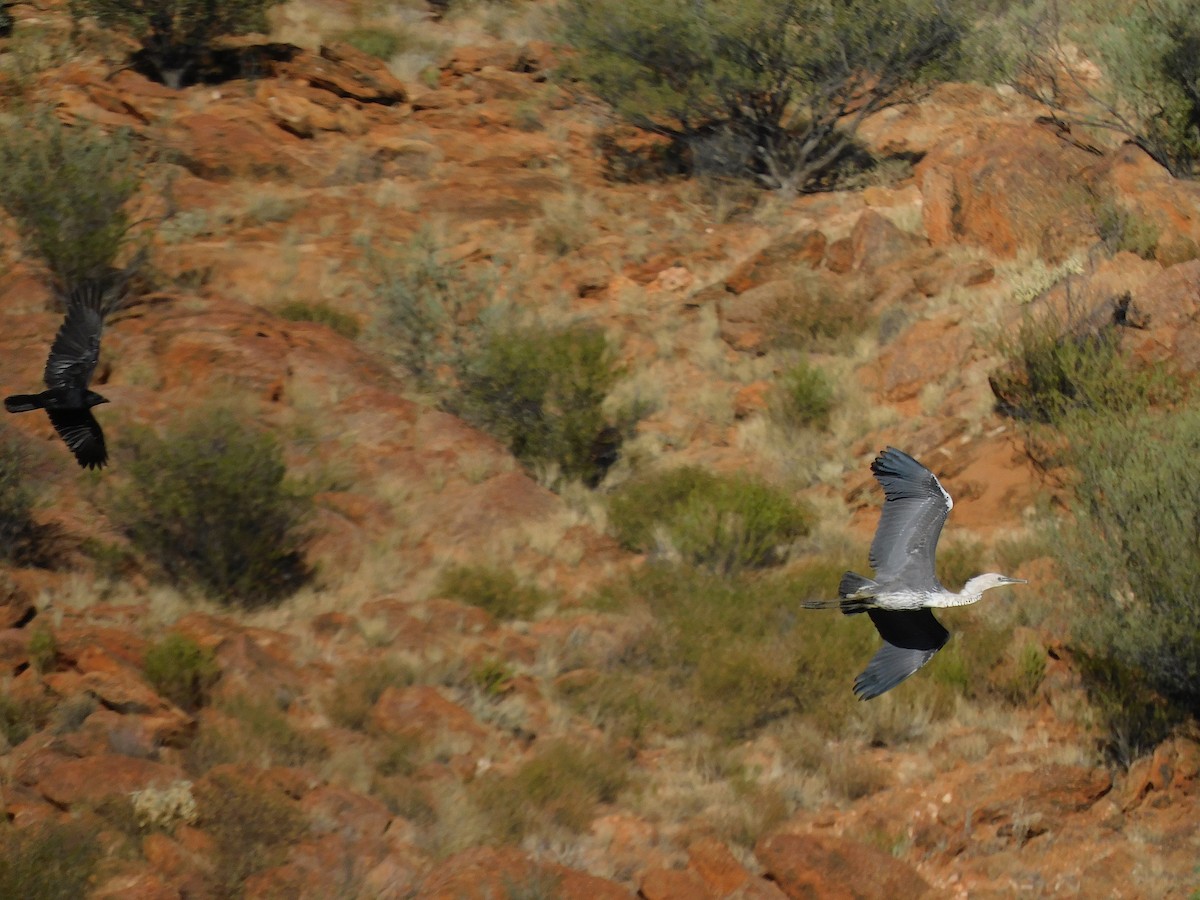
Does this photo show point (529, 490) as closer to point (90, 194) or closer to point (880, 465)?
point (880, 465)

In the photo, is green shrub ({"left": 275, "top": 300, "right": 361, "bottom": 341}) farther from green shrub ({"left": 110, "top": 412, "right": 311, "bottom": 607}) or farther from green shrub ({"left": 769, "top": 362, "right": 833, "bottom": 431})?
green shrub ({"left": 769, "top": 362, "right": 833, "bottom": 431})

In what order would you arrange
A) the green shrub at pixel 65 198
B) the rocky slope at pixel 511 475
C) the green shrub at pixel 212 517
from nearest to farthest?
the rocky slope at pixel 511 475, the green shrub at pixel 212 517, the green shrub at pixel 65 198

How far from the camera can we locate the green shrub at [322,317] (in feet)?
55.3

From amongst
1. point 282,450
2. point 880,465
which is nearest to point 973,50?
point 282,450

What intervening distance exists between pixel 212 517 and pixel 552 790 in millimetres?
4337

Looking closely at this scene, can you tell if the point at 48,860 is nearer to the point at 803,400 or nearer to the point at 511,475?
the point at 511,475

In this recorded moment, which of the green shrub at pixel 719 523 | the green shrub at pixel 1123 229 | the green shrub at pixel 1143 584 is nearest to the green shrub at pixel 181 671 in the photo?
the green shrub at pixel 719 523

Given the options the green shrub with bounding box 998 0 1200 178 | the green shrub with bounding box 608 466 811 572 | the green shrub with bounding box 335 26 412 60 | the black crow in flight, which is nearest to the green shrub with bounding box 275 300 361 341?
the green shrub with bounding box 608 466 811 572

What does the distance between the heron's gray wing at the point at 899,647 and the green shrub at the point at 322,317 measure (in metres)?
10.2

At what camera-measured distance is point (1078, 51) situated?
68.2 ft

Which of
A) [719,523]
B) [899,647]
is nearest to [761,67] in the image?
[719,523]

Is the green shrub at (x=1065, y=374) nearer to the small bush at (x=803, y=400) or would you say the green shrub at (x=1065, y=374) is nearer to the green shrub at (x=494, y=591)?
the small bush at (x=803, y=400)

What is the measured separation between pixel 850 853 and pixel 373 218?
13.1m

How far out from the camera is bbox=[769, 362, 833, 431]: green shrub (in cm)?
1503
